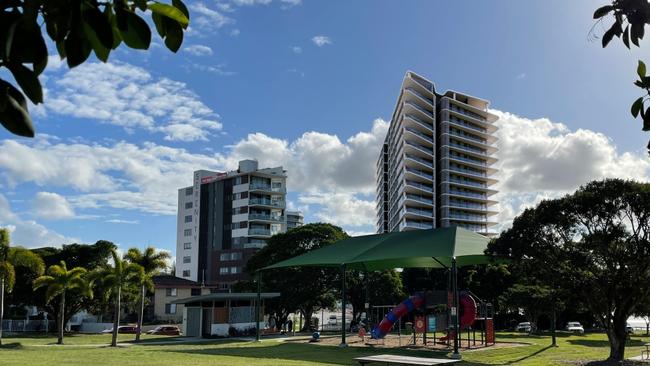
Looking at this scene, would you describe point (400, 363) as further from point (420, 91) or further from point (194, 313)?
point (420, 91)

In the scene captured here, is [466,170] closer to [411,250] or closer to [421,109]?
[421,109]

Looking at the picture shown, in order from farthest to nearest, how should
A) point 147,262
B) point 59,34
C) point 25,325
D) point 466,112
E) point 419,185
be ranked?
1. point 466,112
2. point 419,185
3. point 25,325
4. point 147,262
5. point 59,34

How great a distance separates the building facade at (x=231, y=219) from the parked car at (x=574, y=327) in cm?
4629

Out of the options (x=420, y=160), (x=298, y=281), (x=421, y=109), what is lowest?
(x=298, y=281)

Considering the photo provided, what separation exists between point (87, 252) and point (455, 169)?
6988 cm

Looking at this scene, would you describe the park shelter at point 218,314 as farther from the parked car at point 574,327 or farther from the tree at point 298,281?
the parked car at point 574,327

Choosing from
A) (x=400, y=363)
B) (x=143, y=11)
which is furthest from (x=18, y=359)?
(x=143, y=11)

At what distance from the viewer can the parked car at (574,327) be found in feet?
170

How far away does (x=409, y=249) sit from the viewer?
3020 centimetres

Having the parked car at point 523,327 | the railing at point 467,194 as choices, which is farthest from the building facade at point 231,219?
the parked car at point 523,327

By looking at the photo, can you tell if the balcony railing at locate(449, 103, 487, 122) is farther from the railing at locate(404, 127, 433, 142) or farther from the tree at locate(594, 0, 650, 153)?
the tree at locate(594, 0, 650, 153)

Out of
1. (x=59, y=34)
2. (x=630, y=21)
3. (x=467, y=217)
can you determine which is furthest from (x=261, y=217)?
(x=59, y=34)

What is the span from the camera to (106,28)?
5.46 ft

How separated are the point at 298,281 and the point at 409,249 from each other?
67.6 ft
